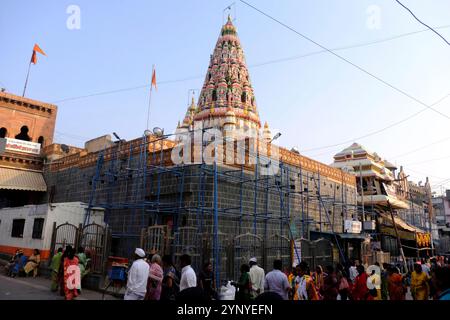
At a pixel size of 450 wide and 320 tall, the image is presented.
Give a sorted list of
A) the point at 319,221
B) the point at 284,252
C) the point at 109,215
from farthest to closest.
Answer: the point at 319,221, the point at 109,215, the point at 284,252

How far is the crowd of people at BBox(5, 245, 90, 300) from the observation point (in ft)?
27.5

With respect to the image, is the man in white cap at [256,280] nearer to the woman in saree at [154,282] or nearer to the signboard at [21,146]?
the woman in saree at [154,282]

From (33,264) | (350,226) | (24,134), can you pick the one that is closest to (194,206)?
(33,264)

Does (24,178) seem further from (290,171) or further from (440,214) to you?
(440,214)

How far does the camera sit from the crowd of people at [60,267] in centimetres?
838

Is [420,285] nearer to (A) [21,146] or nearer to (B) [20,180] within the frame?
(B) [20,180]

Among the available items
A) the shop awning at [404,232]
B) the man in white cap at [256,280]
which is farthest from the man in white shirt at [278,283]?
the shop awning at [404,232]

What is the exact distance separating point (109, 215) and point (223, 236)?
639cm

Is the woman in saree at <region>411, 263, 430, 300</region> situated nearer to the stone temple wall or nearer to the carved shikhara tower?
the stone temple wall

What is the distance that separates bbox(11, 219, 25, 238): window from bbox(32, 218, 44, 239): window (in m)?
1.58
